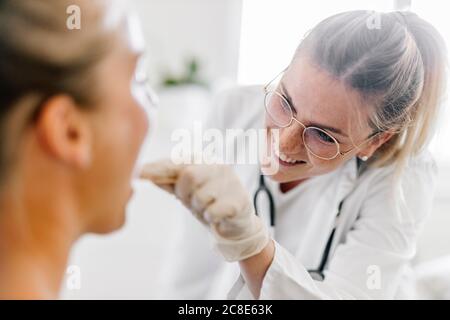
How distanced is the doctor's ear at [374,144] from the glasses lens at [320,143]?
2.1 inches

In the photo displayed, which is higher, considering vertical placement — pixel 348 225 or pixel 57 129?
pixel 57 129

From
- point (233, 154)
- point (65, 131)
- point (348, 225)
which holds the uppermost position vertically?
point (65, 131)

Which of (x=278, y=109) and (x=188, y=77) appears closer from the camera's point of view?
(x=278, y=109)

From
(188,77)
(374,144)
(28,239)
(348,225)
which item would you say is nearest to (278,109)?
(374,144)

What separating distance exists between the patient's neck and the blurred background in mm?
152

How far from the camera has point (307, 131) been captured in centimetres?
73

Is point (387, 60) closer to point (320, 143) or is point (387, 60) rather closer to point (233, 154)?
point (320, 143)

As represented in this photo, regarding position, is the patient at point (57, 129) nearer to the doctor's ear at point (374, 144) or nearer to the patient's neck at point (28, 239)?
the patient's neck at point (28, 239)

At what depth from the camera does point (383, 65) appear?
0.69 m

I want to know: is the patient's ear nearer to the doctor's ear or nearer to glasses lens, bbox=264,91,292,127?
glasses lens, bbox=264,91,292,127

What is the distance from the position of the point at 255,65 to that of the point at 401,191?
32 centimetres

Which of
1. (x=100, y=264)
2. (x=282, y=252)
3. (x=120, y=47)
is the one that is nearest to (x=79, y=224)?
(x=120, y=47)

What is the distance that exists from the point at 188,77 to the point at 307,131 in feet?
2.59

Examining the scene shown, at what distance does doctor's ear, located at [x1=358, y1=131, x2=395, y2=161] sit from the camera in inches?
29.9
